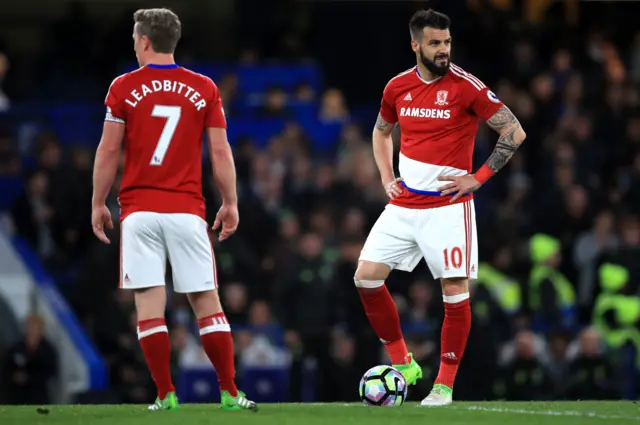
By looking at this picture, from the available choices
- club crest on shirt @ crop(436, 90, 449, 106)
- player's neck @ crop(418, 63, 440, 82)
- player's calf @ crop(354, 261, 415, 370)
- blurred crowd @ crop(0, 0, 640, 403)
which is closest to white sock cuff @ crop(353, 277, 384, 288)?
player's calf @ crop(354, 261, 415, 370)

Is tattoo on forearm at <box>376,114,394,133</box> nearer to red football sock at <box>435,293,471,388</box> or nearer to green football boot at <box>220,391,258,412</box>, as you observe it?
red football sock at <box>435,293,471,388</box>

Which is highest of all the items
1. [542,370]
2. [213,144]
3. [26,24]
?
[26,24]

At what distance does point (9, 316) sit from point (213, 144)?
7804 millimetres

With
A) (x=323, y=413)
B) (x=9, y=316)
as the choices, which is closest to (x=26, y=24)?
(x=9, y=316)

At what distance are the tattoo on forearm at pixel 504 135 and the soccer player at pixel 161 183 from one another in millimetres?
1872

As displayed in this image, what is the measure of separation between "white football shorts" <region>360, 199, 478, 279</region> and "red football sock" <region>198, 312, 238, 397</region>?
140 cm

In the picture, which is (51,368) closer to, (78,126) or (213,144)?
(78,126)

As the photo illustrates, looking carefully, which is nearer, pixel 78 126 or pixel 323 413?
pixel 323 413

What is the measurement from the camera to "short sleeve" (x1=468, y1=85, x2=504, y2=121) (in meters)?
9.96

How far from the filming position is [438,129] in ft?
33.1

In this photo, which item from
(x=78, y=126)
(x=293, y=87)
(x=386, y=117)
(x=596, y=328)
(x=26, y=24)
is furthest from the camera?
(x=26, y=24)

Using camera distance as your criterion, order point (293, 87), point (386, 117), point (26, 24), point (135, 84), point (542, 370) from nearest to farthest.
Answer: point (135, 84)
point (386, 117)
point (542, 370)
point (293, 87)
point (26, 24)

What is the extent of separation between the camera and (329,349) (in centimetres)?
1538

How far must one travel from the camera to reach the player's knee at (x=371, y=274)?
10234mm
